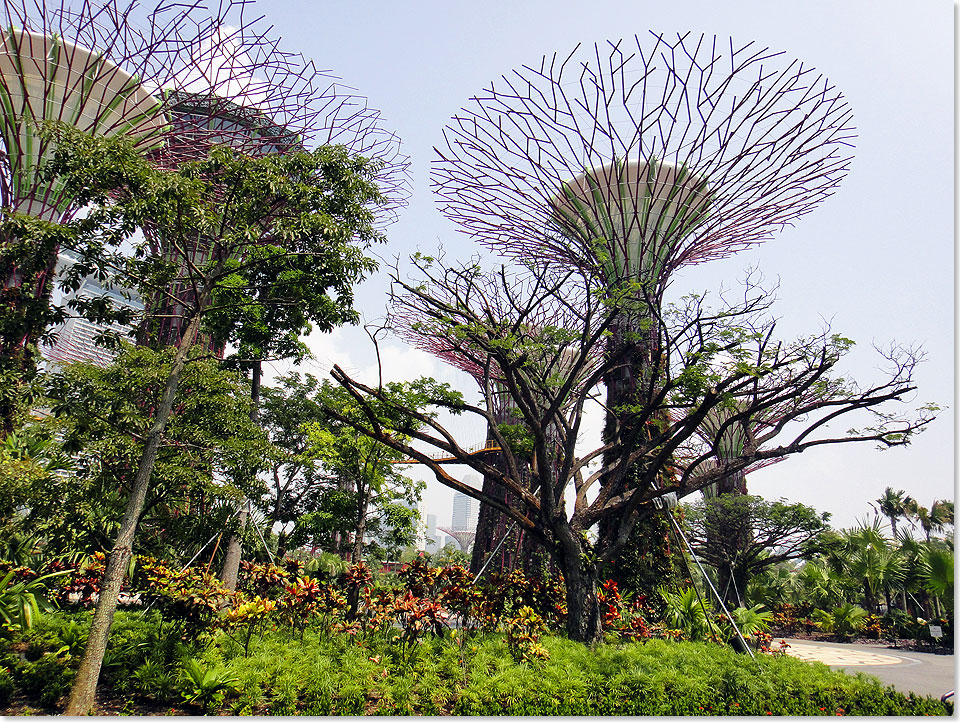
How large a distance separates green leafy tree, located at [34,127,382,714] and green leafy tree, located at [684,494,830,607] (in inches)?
809

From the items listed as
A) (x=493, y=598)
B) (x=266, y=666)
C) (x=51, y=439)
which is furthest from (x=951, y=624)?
(x=51, y=439)

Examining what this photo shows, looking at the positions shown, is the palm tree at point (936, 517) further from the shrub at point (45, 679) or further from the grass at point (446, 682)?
the shrub at point (45, 679)

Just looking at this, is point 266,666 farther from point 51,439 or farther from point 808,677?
point 808,677

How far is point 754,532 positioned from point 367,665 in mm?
21600

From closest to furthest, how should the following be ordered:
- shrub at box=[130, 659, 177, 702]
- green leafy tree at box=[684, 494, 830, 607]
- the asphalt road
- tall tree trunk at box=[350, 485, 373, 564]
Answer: shrub at box=[130, 659, 177, 702] < the asphalt road < tall tree trunk at box=[350, 485, 373, 564] < green leafy tree at box=[684, 494, 830, 607]

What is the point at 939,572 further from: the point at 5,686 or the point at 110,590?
the point at 5,686

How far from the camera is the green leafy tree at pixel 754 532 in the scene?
77.4 ft

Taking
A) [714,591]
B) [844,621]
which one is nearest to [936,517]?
[844,621]

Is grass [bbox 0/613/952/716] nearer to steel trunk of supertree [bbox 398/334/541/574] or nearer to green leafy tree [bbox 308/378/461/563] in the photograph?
green leafy tree [bbox 308/378/461/563]

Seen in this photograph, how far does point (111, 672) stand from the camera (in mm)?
6949

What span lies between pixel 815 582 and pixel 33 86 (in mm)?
32520

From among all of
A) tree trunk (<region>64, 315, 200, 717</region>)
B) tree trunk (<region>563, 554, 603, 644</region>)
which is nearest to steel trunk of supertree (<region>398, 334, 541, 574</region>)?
tree trunk (<region>563, 554, 603, 644</region>)

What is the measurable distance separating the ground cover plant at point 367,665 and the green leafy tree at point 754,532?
1559 cm

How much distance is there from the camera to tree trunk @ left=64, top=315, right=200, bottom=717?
6102 mm
